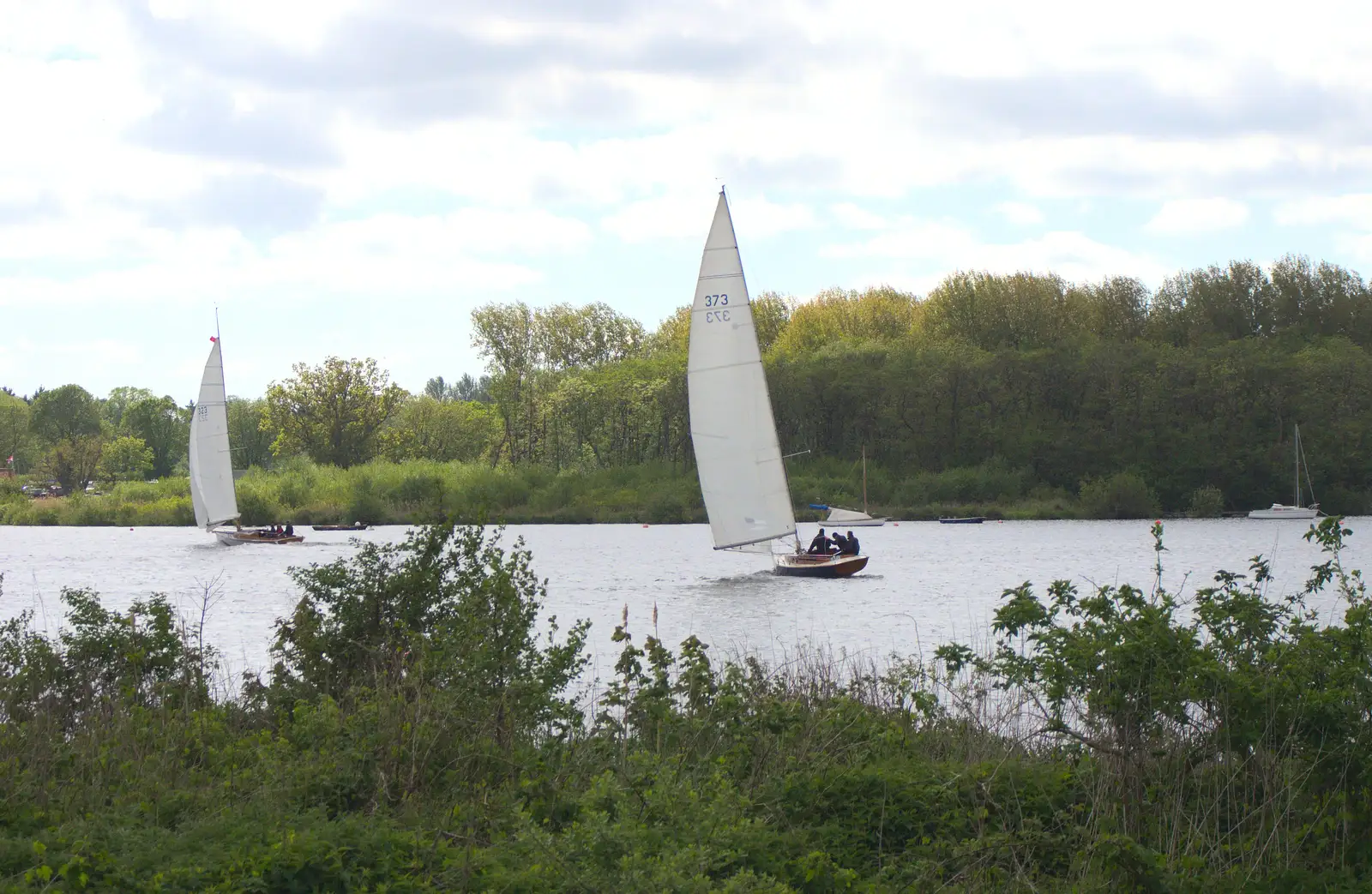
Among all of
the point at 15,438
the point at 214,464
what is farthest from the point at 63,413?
the point at 214,464

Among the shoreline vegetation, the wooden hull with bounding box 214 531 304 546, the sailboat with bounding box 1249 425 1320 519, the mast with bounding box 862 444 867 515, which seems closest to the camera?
the shoreline vegetation

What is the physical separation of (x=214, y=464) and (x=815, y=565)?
37790 millimetres

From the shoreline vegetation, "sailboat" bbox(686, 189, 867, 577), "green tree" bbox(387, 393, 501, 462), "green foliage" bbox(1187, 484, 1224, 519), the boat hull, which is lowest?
the boat hull

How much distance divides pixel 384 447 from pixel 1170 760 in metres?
101

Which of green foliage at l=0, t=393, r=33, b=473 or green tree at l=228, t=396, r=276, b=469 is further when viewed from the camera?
green foliage at l=0, t=393, r=33, b=473

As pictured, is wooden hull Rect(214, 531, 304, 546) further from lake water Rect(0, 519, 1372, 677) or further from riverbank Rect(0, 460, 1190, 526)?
riverbank Rect(0, 460, 1190, 526)

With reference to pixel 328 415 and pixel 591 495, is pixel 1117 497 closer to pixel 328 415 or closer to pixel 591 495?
pixel 591 495

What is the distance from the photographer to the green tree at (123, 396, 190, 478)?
150375 mm

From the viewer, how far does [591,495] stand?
89.9 m

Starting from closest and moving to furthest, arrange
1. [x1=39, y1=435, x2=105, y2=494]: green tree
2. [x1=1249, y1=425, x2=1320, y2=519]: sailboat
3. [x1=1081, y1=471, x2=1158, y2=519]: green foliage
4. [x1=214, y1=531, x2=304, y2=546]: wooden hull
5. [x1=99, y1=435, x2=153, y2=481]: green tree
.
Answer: [x1=214, y1=531, x2=304, y2=546]: wooden hull < [x1=1249, y1=425, x2=1320, y2=519]: sailboat < [x1=1081, y1=471, x2=1158, y2=519]: green foliage < [x1=39, y1=435, x2=105, y2=494]: green tree < [x1=99, y1=435, x2=153, y2=481]: green tree

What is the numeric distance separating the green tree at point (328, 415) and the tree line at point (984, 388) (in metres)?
0.13

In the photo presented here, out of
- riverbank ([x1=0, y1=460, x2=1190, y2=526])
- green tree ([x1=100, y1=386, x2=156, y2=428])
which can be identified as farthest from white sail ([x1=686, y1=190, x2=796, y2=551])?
green tree ([x1=100, y1=386, x2=156, y2=428])

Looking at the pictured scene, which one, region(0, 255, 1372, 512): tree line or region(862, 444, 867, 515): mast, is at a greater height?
region(0, 255, 1372, 512): tree line

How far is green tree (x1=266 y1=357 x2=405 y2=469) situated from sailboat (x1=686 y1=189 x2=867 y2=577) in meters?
68.4
